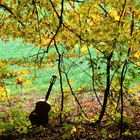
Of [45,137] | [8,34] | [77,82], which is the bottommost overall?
[45,137]

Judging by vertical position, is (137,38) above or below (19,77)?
above

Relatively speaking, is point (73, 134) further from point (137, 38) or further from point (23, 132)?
point (137, 38)

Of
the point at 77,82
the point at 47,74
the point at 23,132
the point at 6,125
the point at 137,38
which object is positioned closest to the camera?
the point at 137,38

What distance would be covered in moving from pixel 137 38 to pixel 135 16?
0.58 metres

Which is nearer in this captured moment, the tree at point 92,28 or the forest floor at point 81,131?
the tree at point 92,28

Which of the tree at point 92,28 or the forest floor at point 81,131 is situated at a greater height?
the tree at point 92,28

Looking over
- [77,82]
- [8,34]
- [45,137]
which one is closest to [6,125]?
[45,137]

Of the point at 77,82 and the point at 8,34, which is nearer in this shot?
the point at 8,34

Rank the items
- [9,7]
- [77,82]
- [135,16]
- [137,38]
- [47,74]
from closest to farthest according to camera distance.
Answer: [137,38], [135,16], [9,7], [77,82], [47,74]

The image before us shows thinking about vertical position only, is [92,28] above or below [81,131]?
above

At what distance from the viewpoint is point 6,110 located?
37.8ft

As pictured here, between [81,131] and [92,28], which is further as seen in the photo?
[81,131]

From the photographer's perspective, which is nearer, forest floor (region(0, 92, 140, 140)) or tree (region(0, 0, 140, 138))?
tree (region(0, 0, 140, 138))

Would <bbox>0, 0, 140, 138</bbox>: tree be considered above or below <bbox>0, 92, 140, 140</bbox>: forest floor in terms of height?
above
